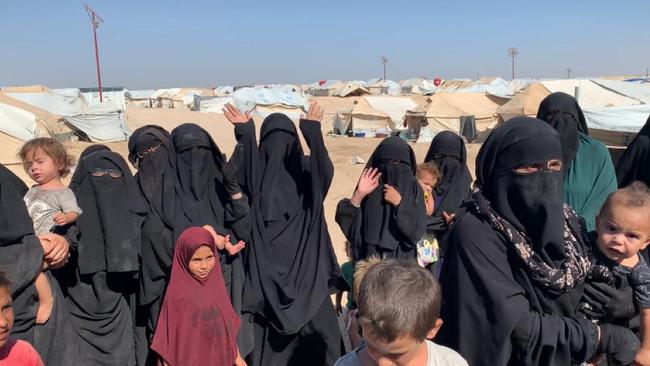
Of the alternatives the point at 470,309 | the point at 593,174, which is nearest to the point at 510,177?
the point at 470,309

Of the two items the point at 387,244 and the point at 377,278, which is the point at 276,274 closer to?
the point at 387,244

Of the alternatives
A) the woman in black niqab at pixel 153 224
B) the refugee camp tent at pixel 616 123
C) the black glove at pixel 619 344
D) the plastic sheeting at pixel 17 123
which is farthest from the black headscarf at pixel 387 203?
the plastic sheeting at pixel 17 123

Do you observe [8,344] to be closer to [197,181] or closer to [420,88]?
[197,181]

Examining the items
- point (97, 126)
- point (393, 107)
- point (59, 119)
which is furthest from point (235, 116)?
point (393, 107)

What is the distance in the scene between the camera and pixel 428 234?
341cm

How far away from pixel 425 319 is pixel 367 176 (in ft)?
5.66

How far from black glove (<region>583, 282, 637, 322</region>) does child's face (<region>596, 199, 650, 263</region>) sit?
0.12m

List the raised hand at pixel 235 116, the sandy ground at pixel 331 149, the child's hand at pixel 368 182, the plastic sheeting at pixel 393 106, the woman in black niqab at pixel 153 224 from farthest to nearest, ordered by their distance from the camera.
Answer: the plastic sheeting at pixel 393 106 < the sandy ground at pixel 331 149 < the raised hand at pixel 235 116 < the child's hand at pixel 368 182 < the woman in black niqab at pixel 153 224

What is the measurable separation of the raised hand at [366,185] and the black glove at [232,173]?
706 mm

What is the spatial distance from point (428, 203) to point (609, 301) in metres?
1.75

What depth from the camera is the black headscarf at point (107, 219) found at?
2.69 m

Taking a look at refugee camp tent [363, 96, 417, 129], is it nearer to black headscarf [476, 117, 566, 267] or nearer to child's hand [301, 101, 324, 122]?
child's hand [301, 101, 324, 122]

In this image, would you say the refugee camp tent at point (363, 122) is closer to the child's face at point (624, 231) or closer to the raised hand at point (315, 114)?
the raised hand at point (315, 114)

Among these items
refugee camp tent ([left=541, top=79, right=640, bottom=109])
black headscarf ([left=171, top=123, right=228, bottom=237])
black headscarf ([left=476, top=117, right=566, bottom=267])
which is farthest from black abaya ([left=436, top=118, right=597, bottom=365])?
refugee camp tent ([left=541, top=79, right=640, bottom=109])
